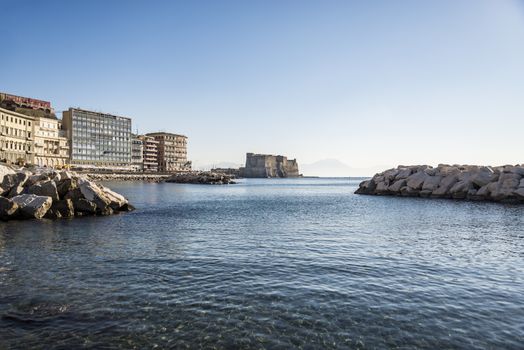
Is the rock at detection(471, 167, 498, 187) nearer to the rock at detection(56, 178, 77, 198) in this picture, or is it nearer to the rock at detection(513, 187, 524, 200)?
the rock at detection(513, 187, 524, 200)

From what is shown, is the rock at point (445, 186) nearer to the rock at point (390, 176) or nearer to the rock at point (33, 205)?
the rock at point (390, 176)

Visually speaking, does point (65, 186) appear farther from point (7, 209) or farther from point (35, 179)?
point (7, 209)

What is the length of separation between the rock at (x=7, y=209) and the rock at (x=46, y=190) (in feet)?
13.0

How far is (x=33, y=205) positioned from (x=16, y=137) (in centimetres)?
10664

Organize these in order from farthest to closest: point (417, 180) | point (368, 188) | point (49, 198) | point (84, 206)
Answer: point (368, 188), point (417, 180), point (84, 206), point (49, 198)

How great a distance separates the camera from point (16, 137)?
123500 millimetres

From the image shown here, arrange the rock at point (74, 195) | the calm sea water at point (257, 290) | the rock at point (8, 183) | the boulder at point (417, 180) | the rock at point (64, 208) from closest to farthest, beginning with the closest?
the calm sea water at point (257, 290)
the rock at point (64, 208)
the rock at point (8, 183)
the rock at point (74, 195)
the boulder at point (417, 180)

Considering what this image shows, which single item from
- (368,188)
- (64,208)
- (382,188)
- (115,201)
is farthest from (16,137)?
(382,188)

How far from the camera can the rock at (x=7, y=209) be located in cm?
3375

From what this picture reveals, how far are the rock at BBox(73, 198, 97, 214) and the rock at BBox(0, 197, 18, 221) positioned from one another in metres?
5.68

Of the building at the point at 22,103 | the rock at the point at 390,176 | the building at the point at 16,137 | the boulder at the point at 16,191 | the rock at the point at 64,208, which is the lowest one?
the rock at the point at 64,208

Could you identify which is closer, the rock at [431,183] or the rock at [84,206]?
the rock at [84,206]

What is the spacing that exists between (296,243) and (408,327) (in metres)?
14.8

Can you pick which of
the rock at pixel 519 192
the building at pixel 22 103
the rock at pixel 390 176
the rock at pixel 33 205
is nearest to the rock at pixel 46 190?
the rock at pixel 33 205
